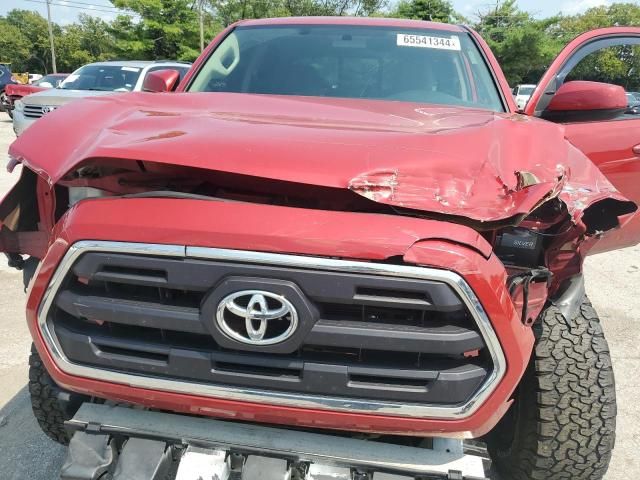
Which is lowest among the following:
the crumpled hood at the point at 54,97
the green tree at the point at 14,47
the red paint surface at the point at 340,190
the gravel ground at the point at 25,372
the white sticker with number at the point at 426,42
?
the green tree at the point at 14,47

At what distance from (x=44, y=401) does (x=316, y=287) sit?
54.5 inches

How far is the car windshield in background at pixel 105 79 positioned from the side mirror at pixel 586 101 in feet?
27.5

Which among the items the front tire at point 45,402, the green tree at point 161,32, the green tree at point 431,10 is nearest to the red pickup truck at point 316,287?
the front tire at point 45,402

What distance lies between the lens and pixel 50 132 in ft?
6.26

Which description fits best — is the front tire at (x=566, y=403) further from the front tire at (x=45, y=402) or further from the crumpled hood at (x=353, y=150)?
the front tire at (x=45, y=402)

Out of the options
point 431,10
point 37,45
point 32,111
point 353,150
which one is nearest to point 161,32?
point 431,10

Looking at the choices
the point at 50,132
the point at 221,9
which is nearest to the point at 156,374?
the point at 50,132

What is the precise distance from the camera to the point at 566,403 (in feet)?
6.22

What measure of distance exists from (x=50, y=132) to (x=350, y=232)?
45.7 inches

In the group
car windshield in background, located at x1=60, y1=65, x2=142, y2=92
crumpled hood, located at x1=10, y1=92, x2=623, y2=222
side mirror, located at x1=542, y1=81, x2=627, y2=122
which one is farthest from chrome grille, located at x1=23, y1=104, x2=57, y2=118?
side mirror, located at x1=542, y1=81, x2=627, y2=122

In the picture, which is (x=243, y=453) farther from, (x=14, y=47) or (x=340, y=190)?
(x=14, y=47)

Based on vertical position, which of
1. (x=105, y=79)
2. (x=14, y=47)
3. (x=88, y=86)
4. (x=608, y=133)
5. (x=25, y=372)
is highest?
(x=608, y=133)

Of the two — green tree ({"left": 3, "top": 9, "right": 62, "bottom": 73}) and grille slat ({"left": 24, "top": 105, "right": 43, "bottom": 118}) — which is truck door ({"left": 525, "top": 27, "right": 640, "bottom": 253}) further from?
green tree ({"left": 3, "top": 9, "right": 62, "bottom": 73})

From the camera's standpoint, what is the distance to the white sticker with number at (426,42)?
312cm
